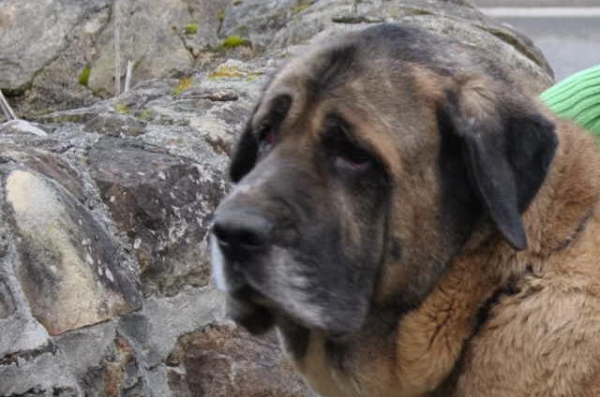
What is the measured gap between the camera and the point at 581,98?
373 centimetres

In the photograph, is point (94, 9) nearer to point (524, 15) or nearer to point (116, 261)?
point (116, 261)

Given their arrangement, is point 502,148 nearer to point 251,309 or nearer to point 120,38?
point 251,309

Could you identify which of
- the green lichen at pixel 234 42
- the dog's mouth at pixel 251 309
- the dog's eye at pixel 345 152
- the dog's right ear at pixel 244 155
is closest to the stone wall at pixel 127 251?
the dog's right ear at pixel 244 155

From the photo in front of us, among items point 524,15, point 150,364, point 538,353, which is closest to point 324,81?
point 538,353

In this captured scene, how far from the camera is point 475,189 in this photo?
8.54 ft

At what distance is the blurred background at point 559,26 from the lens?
9.42 metres

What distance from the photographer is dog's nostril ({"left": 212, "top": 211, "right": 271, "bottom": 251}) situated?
239 cm

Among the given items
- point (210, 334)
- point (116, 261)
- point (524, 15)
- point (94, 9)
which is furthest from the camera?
point (524, 15)

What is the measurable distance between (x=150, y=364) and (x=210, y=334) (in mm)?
253

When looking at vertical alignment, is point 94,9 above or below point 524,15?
above

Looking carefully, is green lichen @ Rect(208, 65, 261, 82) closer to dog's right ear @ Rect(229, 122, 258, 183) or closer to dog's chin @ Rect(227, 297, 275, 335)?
dog's right ear @ Rect(229, 122, 258, 183)

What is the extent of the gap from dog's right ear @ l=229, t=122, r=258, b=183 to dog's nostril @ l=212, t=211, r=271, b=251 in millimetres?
584

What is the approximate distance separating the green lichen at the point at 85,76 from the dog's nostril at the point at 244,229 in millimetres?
4165

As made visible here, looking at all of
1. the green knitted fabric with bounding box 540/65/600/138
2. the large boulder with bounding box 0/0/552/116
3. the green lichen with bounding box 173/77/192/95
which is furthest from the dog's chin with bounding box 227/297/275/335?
the large boulder with bounding box 0/0/552/116
